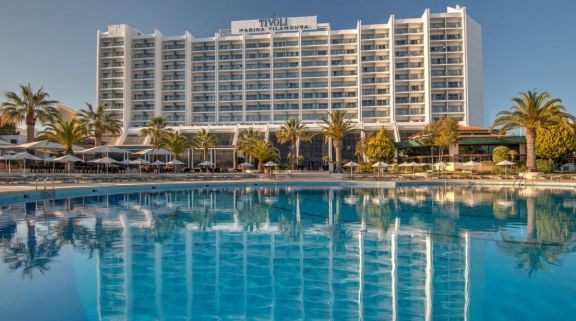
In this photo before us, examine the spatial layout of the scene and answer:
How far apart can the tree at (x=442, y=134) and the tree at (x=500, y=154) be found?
4.34m

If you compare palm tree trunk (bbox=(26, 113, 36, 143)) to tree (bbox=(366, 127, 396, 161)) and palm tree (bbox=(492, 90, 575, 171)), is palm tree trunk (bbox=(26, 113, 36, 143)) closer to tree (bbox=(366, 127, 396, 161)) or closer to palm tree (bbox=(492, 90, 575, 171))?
tree (bbox=(366, 127, 396, 161))

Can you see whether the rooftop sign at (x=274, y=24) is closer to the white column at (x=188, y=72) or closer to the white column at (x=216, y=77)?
the white column at (x=216, y=77)

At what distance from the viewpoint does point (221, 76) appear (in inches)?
2761

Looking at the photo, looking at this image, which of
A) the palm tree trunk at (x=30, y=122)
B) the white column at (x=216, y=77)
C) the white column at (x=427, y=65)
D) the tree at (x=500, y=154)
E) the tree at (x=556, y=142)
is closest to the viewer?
the palm tree trunk at (x=30, y=122)

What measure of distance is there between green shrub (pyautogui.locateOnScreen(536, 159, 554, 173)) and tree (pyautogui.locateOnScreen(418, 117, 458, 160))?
844cm

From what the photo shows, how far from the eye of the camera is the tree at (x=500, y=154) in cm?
4169

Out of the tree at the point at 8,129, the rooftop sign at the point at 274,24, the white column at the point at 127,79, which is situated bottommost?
the tree at the point at 8,129

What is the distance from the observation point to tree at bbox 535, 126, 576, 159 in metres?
38.6

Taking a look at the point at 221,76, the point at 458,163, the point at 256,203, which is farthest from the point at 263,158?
the point at 221,76

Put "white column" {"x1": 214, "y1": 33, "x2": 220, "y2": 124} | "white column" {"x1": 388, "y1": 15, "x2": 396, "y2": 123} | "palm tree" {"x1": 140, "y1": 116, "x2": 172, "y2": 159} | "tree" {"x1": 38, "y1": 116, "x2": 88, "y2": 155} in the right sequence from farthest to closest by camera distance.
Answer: "white column" {"x1": 214, "y1": 33, "x2": 220, "y2": 124} → "white column" {"x1": 388, "y1": 15, "x2": 396, "y2": 123} → "palm tree" {"x1": 140, "y1": 116, "x2": 172, "y2": 159} → "tree" {"x1": 38, "y1": 116, "x2": 88, "y2": 155}

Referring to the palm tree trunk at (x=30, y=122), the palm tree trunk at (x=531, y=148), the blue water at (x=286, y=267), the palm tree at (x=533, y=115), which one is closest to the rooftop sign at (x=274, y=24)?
the palm tree at (x=533, y=115)

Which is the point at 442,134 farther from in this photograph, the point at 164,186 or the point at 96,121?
the point at 96,121

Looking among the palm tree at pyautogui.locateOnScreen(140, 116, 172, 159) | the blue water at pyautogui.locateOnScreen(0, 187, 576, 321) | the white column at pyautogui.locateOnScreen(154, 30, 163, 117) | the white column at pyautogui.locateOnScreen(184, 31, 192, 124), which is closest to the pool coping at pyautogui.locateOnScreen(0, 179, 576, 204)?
the blue water at pyautogui.locateOnScreen(0, 187, 576, 321)

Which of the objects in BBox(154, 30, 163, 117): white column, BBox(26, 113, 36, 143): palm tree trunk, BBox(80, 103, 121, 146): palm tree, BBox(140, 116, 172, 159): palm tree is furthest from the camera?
BBox(154, 30, 163, 117): white column
